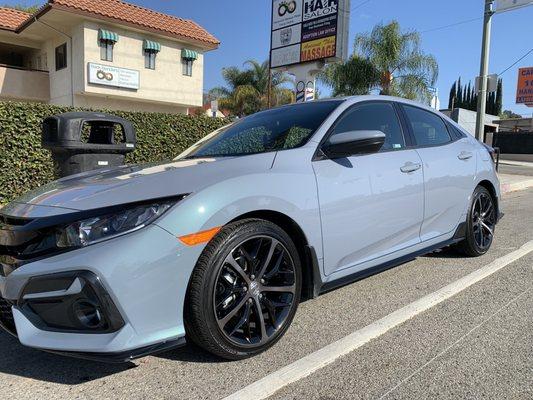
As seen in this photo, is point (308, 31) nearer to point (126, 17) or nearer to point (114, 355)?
point (126, 17)

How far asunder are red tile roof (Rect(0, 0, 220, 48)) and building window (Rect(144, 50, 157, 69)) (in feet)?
3.20

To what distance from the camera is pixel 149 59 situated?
21594mm

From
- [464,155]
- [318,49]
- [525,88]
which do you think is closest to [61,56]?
[318,49]

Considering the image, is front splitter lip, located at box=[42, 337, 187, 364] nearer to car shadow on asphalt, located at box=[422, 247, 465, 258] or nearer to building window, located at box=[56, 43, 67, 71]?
car shadow on asphalt, located at box=[422, 247, 465, 258]

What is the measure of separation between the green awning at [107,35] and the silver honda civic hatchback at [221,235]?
59.1 ft

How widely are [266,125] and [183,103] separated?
20223mm

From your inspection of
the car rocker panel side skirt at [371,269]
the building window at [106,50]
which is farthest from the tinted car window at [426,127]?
the building window at [106,50]

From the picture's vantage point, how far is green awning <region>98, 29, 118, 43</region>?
19734 mm

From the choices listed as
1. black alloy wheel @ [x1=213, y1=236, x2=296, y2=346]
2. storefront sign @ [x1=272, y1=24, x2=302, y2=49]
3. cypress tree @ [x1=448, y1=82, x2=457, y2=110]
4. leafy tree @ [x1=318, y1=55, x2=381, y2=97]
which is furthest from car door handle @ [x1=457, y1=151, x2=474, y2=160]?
cypress tree @ [x1=448, y1=82, x2=457, y2=110]

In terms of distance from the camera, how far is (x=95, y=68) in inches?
776

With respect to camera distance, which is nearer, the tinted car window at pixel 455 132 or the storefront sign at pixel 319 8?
the tinted car window at pixel 455 132

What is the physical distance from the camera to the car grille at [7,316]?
98.0 inches

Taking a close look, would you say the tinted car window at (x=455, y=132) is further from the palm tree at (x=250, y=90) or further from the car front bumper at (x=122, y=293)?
the palm tree at (x=250, y=90)

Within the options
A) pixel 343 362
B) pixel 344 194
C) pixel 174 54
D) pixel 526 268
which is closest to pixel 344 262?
pixel 344 194
